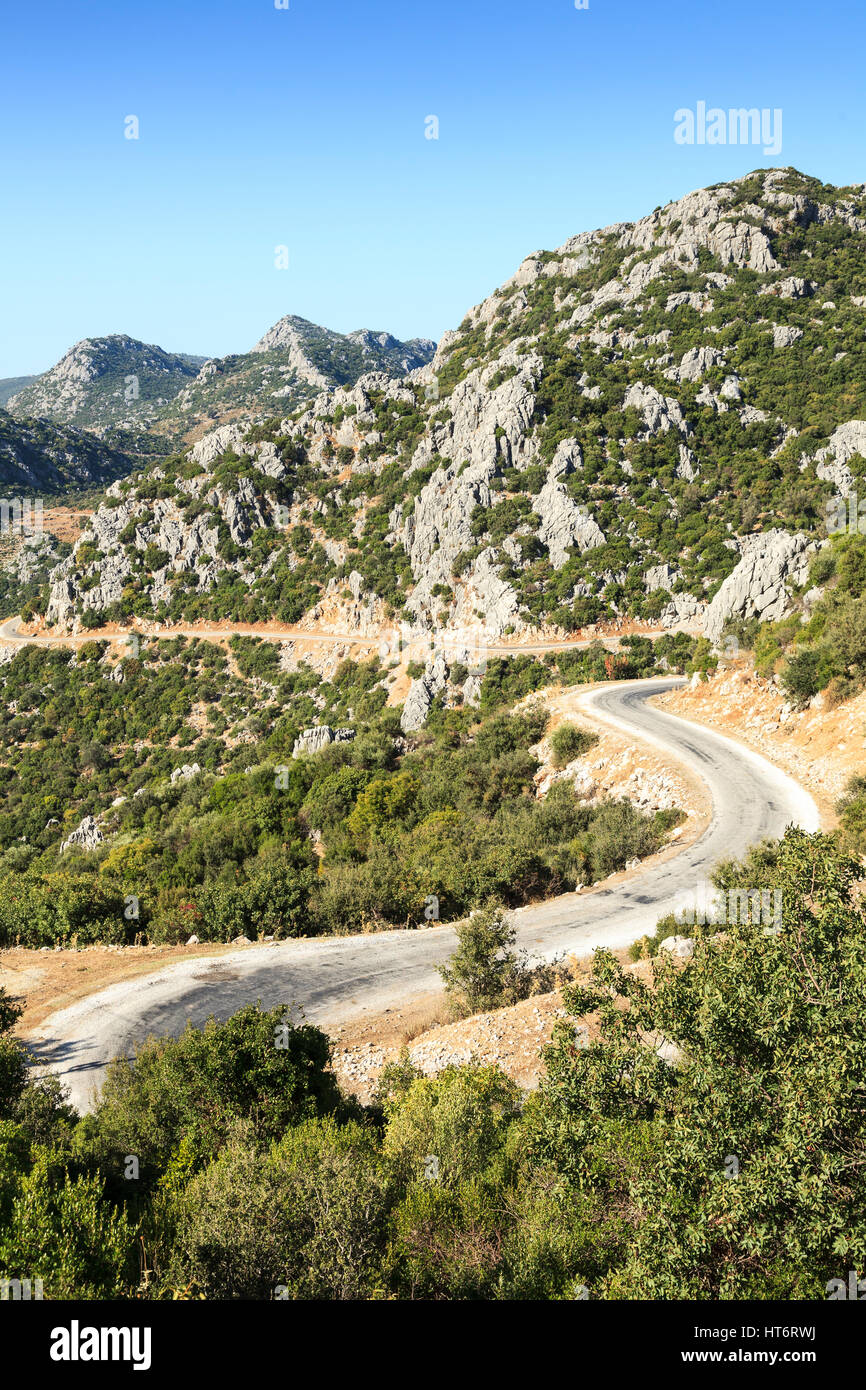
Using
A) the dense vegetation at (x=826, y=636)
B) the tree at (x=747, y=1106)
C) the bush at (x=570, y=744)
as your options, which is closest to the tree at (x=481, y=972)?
the tree at (x=747, y=1106)

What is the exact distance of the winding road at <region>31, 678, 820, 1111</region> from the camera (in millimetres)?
17891

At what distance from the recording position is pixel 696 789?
97.9 ft

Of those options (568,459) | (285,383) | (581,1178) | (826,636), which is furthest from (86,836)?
(285,383)

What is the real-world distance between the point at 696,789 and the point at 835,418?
49.9 m

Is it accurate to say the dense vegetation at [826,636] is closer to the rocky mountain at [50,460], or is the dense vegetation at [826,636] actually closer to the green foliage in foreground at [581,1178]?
the green foliage in foreground at [581,1178]

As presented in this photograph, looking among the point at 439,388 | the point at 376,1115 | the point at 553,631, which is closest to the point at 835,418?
the point at 553,631

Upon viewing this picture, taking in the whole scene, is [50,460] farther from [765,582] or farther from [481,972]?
[481,972]

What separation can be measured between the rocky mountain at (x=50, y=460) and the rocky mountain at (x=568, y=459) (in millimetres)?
57551

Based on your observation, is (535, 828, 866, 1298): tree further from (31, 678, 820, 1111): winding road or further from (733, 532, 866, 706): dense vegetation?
(733, 532, 866, 706): dense vegetation

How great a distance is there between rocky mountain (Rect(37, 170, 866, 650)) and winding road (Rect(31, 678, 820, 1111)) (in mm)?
35765

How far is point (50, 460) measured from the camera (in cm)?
14762

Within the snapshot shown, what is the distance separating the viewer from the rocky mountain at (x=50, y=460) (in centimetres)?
13588
